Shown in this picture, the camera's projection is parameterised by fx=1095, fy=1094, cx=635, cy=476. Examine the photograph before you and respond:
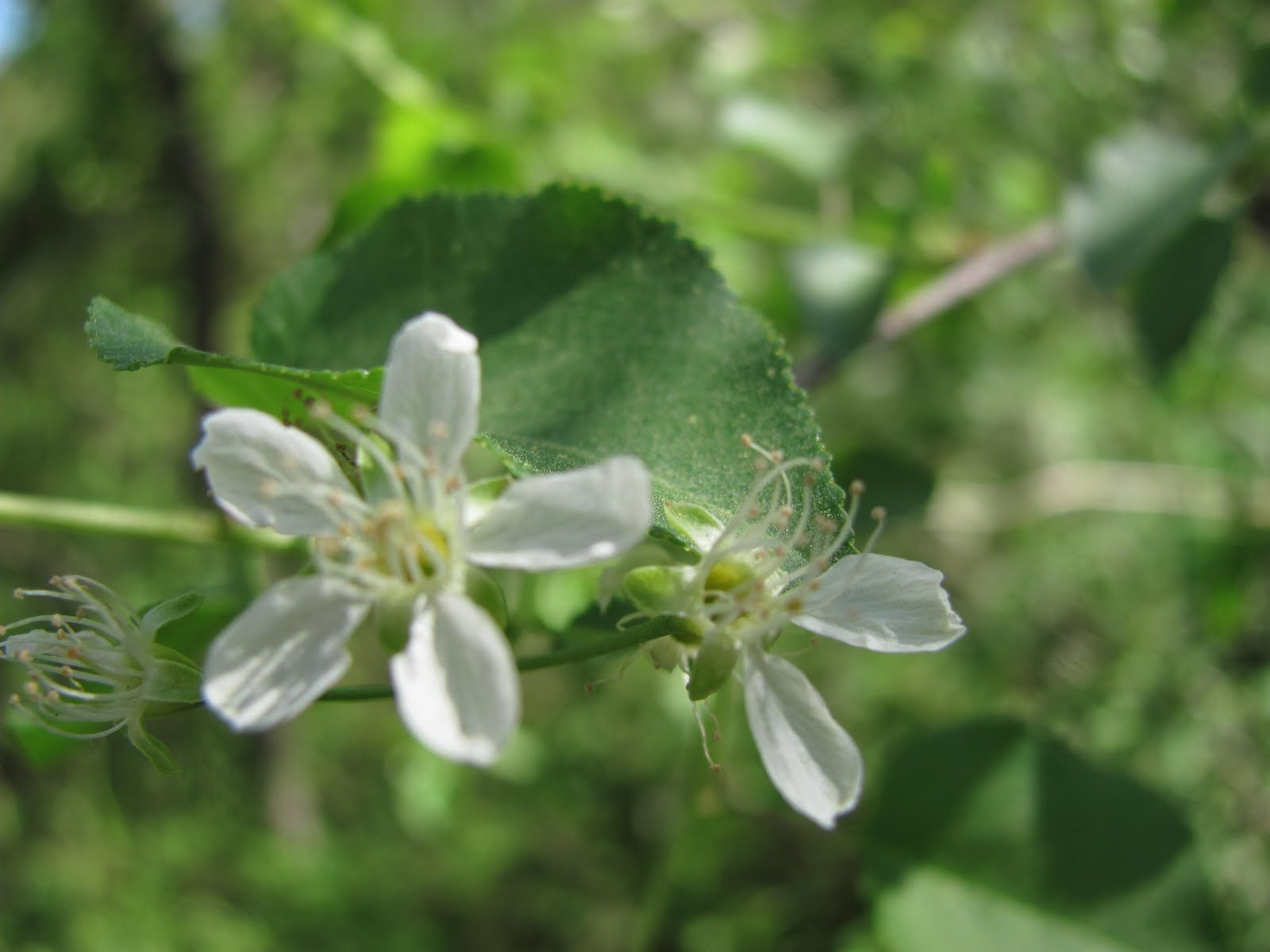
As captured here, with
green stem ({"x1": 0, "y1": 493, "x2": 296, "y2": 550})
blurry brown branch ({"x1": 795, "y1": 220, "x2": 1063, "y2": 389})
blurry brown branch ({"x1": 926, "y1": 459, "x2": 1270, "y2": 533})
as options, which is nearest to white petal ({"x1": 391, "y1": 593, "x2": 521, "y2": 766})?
green stem ({"x1": 0, "y1": 493, "x2": 296, "y2": 550})

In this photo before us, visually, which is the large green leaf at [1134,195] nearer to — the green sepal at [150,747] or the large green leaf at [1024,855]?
the large green leaf at [1024,855]

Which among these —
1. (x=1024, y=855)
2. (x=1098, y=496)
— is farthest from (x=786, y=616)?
(x=1098, y=496)

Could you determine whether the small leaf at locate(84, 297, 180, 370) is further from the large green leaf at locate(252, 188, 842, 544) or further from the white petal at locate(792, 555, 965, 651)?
the white petal at locate(792, 555, 965, 651)

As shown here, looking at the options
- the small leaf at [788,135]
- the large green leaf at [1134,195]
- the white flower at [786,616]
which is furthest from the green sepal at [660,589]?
the small leaf at [788,135]

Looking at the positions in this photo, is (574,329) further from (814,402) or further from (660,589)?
(814,402)

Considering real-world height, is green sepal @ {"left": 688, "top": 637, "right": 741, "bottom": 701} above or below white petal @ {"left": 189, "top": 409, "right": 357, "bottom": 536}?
below

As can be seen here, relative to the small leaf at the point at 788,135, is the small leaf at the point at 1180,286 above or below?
above
